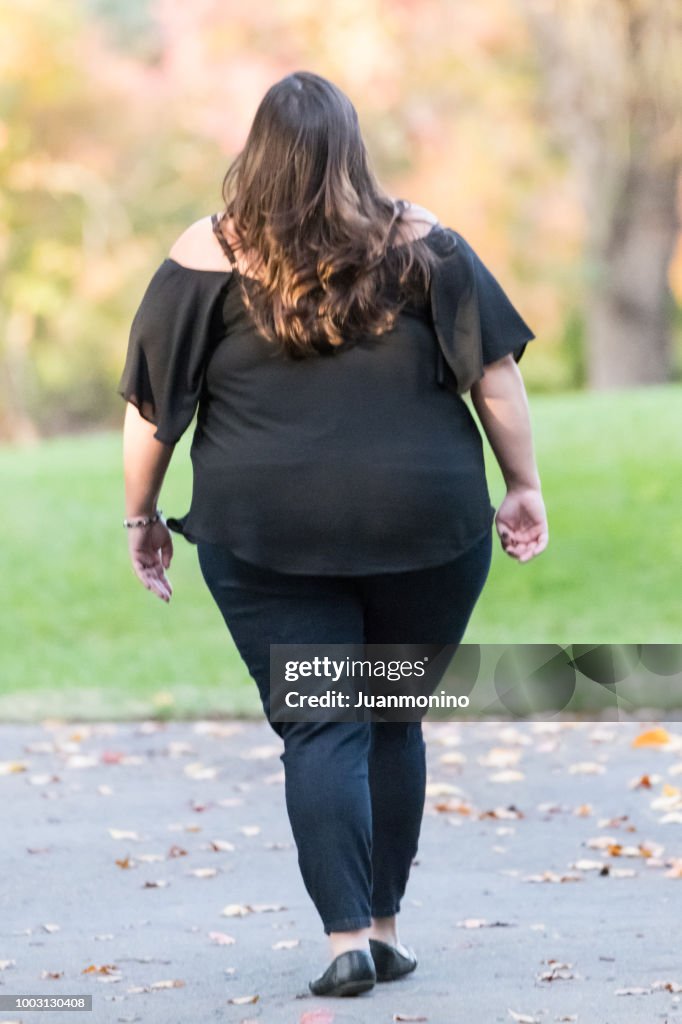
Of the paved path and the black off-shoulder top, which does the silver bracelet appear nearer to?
the black off-shoulder top

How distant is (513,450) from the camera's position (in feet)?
10.4

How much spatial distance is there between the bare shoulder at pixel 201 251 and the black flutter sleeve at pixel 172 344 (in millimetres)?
13

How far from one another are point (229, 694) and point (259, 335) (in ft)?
16.2

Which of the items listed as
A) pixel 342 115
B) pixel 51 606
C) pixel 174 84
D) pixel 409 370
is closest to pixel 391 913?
pixel 409 370

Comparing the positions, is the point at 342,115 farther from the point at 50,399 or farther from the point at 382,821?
the point at 50,399

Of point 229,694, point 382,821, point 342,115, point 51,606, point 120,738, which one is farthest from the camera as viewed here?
point 51,606

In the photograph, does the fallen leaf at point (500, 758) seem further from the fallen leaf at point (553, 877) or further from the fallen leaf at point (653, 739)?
the fallen leaf at point (553, 877)

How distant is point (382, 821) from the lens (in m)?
3.21

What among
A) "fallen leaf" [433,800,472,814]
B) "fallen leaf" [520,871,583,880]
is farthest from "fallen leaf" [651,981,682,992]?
"fallen leaf" [433,800,472,814]

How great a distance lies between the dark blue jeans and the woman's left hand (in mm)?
224

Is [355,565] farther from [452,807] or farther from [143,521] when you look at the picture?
[452,807]

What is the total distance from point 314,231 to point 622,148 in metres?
17.4

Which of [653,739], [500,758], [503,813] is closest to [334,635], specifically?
[503,813]
